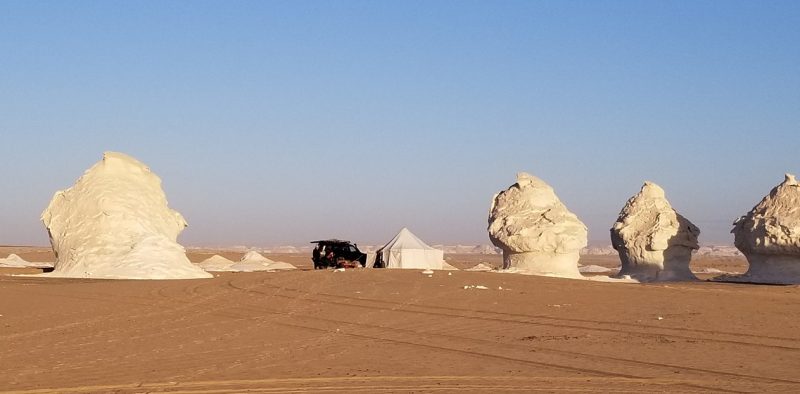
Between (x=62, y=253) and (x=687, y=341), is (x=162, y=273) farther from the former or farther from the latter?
(x=687, y=341)

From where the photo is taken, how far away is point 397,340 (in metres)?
13.1

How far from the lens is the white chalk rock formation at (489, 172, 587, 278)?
34.5 m

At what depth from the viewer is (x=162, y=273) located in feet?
95.4

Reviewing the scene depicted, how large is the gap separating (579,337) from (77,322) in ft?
29.1

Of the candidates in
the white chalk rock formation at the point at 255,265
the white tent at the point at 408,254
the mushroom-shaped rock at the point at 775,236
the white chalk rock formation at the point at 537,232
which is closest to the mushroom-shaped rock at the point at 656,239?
the mushroom-shaped rock at the point at 775,236

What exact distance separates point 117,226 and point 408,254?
15077 millimetres

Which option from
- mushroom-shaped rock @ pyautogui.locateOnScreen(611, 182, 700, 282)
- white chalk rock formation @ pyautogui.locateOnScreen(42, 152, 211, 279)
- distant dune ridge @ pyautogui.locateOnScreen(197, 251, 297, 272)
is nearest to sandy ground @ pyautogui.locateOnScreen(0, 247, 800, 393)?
white chalk rock formation @ pyautogui.locateOnScreen(42, 152, 211, 279)

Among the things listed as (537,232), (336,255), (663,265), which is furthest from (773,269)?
(336,255)

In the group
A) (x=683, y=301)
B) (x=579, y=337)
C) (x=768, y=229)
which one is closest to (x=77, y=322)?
(x=579, y=337)

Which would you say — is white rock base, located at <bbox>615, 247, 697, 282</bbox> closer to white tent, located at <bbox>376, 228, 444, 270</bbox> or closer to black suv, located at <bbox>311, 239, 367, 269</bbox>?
white tent, located at <bbox>376, 228, 444, 270</bbox>

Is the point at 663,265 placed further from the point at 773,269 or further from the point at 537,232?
the point at 537,232

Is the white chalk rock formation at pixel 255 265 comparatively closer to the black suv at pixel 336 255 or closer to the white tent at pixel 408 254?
the black suv at pixel 336 255

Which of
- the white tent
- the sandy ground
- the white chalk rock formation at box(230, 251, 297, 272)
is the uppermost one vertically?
the white tent

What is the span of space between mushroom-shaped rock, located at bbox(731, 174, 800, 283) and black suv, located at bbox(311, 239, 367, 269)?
1712cm
